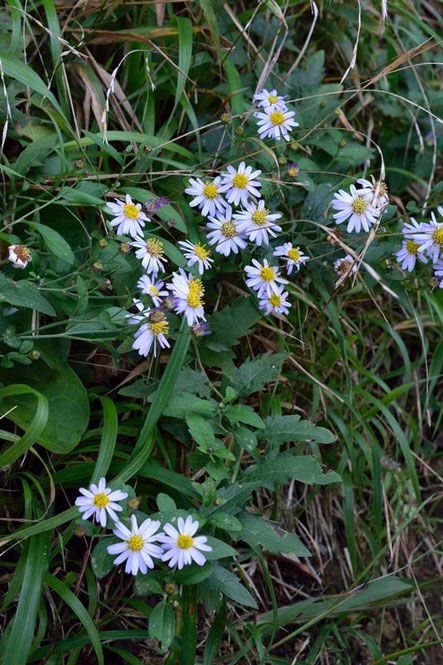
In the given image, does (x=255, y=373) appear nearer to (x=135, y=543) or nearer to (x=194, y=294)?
(x=194, y=294)

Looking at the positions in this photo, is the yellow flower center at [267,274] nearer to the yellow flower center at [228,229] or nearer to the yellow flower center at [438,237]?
the yellow flower center at [228,229]

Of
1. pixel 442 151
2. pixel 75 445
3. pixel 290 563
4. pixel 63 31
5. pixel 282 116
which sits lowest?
pixel 290 563

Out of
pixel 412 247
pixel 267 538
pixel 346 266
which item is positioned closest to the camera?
pixel 267 538

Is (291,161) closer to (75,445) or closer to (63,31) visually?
(63,31)

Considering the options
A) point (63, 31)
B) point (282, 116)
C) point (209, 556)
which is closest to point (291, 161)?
point (282, 116)

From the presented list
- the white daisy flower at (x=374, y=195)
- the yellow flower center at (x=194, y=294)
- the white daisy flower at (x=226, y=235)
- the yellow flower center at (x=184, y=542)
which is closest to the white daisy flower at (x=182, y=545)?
the yellow flower center at (x=184, y=542)

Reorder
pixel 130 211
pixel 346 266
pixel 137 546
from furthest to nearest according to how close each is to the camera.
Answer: pixel 346 266 → pixel 130 211 → pixel 137 546

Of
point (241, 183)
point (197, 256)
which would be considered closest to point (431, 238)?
point (241, 183)
